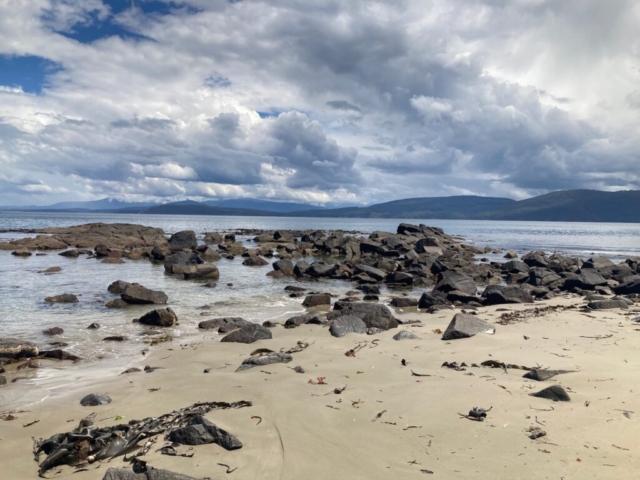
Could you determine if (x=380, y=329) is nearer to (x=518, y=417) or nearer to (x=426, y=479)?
(x=518, y=417)

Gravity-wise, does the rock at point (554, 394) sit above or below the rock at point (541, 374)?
above

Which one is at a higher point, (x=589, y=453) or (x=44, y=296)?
(x=589, y=453)

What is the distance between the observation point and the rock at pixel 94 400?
5.94 meters

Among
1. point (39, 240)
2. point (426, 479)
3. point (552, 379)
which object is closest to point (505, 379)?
point (552, 379)

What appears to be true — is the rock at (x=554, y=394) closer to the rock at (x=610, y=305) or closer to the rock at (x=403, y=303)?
the rock at (x=610, y=305)

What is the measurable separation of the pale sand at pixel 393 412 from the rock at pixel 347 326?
4.74ft

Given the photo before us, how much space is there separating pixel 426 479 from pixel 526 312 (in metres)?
10.7

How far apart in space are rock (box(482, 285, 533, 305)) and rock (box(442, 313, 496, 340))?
6.18 metres

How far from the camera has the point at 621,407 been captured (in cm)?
490

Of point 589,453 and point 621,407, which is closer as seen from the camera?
point 589,453

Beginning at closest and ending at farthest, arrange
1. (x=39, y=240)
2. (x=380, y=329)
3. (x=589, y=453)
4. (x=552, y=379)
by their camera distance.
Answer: (x=589, y=453) → (x=552, y=379) → (x=380, y=329) → (x=39, y=240)

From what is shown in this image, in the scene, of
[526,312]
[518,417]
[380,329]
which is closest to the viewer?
[518,417]

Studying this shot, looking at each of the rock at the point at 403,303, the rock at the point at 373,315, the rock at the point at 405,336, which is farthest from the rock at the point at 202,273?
the rock at the point at 405,336

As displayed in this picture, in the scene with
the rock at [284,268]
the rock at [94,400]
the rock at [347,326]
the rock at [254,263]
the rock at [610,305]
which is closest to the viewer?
the rock at [94,400]
